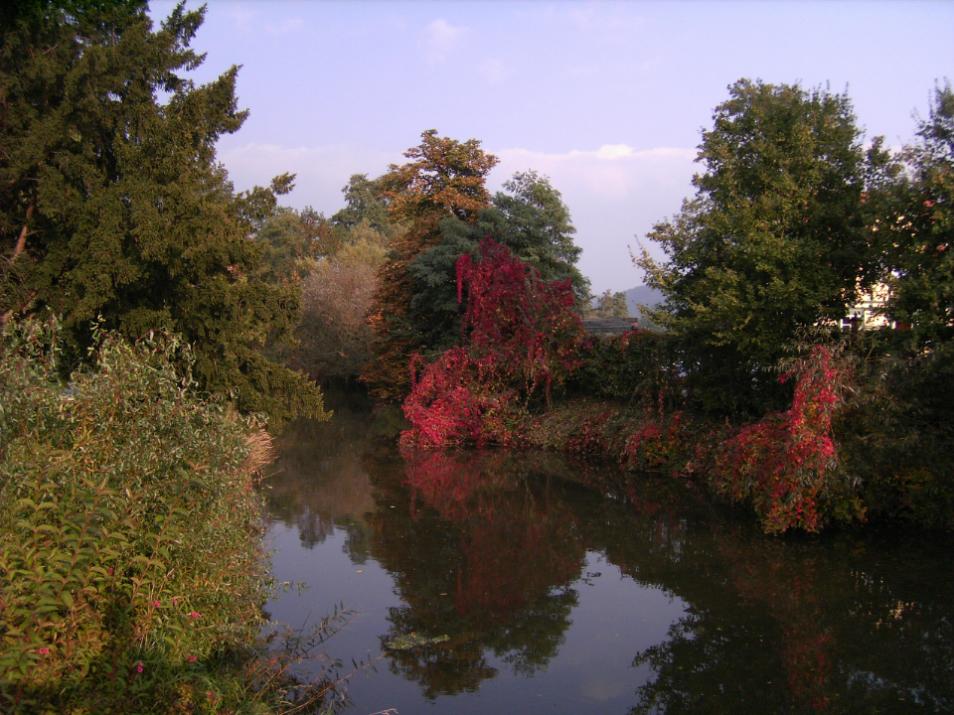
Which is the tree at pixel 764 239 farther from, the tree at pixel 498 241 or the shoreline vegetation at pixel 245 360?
the tree at pixel 498 241

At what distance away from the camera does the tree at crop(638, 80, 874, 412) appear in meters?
14.2

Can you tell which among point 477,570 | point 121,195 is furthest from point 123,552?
point 121,195

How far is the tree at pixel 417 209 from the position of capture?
2834 cm

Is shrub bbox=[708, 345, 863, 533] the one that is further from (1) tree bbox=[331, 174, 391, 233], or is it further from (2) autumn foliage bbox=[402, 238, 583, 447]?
(1) tree bbox=[331, 174, 391, 233]

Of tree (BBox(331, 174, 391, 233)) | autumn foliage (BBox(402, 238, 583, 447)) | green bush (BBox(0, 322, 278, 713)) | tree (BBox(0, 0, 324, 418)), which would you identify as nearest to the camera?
green bush (BBox(0, 322, 278, 713))

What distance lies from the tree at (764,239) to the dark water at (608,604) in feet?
10.3

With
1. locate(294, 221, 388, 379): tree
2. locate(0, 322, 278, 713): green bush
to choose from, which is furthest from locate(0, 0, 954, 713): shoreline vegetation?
locate(294, 221, 388, 379): tree

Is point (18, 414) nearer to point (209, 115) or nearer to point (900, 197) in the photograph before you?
point (209, 115)

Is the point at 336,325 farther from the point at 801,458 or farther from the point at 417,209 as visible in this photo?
the point at 801,458

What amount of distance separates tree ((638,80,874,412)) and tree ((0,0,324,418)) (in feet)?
27.7

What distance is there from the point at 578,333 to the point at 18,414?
17.0 metres

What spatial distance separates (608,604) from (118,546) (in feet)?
20.1

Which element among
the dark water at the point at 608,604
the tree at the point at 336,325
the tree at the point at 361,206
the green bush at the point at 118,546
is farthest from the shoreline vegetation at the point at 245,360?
the tree at the point at 361,206

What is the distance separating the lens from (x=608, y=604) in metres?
9.47
